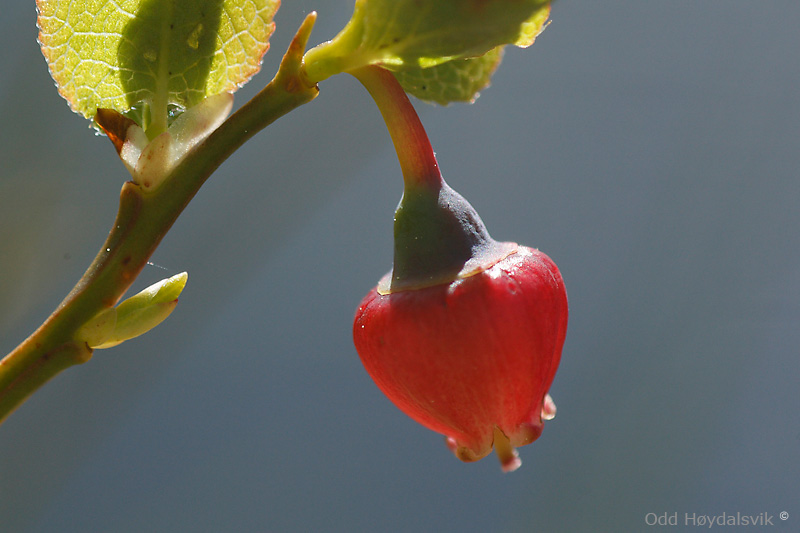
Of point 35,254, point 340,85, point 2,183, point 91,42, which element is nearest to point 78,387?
point 35,254

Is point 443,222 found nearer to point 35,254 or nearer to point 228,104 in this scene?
point 228,104

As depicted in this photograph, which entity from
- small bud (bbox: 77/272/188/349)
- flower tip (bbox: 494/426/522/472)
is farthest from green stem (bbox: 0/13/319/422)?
flower tip (bbox: 494/426/522/472)

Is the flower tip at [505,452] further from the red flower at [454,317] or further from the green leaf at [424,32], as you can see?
the green leaf at [424,32]

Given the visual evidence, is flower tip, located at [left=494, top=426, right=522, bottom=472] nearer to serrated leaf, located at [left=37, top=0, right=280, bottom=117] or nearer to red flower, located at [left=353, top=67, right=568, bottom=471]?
red flower, located at [left=353, top=67, right=568, bottom=471]

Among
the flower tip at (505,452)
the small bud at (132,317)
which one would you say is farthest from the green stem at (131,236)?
the flower tip at (505,452)

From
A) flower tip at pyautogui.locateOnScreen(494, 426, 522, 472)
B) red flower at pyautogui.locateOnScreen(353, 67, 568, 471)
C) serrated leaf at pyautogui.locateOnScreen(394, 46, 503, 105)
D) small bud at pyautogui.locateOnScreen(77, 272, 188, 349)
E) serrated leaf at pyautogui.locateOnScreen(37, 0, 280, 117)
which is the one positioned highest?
serrated leaf at pyautogui.locateOnScreen(37, 0, 280, 117)
